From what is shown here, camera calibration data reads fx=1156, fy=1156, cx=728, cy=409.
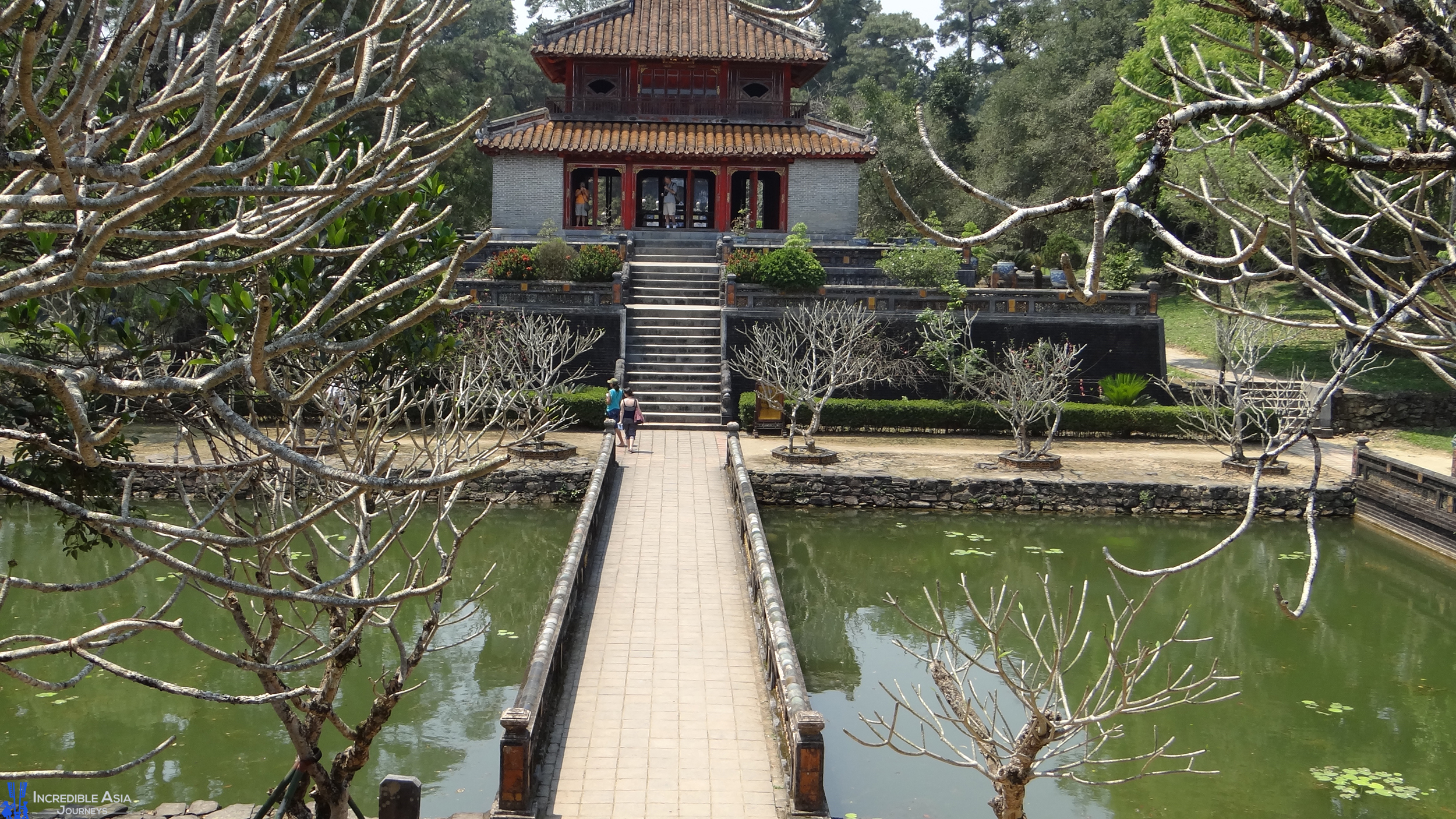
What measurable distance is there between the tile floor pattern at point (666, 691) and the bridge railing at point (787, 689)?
7.5 inches

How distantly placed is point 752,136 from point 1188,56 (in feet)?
36.2

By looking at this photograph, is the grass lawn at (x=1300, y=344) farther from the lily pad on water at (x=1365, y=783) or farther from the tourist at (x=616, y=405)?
the lily pad on water at (x=1365, y=783)

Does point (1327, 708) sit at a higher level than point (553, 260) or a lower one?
lower

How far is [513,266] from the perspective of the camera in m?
22.5

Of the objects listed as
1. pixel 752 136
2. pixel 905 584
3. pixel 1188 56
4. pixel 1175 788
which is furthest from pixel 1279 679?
pixel 1188 56

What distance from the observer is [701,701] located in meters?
9.27

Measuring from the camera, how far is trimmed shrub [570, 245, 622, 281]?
2322cm

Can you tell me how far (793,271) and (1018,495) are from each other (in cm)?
685

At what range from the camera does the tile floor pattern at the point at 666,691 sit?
7.76 metres

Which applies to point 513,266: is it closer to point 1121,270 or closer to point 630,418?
point 630,418

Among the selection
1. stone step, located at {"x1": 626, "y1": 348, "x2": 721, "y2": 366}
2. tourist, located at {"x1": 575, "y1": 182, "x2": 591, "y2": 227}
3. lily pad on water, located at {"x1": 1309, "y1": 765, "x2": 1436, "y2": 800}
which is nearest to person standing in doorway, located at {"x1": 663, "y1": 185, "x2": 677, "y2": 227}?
tourist, located at {"x1": 575, "y1": 182, "x2": 591, "y2": 227}

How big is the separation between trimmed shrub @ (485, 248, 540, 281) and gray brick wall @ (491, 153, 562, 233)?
4370 mm

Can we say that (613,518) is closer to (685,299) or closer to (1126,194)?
(685,299)

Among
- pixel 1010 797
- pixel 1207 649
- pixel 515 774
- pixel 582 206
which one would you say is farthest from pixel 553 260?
pixel 1010 797
